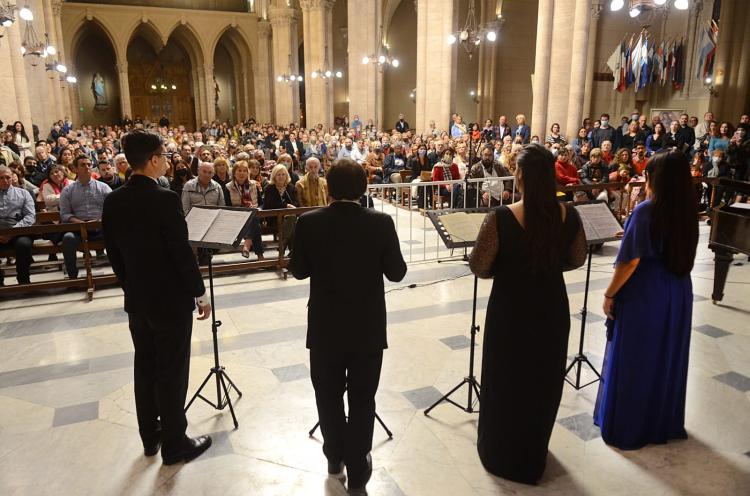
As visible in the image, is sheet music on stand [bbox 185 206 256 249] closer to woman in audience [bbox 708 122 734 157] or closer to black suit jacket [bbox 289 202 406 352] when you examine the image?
black suit jacket [bbox 289 202 406 352]

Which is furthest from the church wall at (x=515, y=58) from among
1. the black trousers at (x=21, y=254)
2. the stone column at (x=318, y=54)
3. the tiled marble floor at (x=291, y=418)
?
the black trousers at (x=21, y=254)

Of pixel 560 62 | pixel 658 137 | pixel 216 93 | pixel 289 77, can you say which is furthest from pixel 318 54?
pixel 658 137

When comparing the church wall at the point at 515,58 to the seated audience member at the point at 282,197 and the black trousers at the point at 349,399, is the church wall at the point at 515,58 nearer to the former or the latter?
the seated audience member at the point at 282,197

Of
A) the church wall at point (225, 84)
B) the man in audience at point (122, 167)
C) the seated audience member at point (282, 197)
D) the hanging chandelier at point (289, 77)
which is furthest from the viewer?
the church wall at point (225, 84)

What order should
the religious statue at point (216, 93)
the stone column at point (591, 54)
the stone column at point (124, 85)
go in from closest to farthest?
the stone column at point (591, 54) → the stone column at point (124, 85) → the religious statue at point (216, 93)

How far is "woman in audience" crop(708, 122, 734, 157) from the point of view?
1248cm

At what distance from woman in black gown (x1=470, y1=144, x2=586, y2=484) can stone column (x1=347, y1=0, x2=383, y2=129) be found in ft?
73.2

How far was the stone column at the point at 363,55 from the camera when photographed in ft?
78.7

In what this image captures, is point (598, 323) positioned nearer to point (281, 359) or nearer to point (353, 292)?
point (281, 359)

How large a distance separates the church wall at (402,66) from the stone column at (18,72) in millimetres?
24398

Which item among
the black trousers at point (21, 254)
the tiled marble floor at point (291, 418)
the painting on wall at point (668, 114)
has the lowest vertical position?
the tiled marble floor at point (291, 418)

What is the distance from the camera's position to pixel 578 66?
46.7 feet

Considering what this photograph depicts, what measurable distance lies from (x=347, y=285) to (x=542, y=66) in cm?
1401

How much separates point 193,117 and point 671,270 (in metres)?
45.1
